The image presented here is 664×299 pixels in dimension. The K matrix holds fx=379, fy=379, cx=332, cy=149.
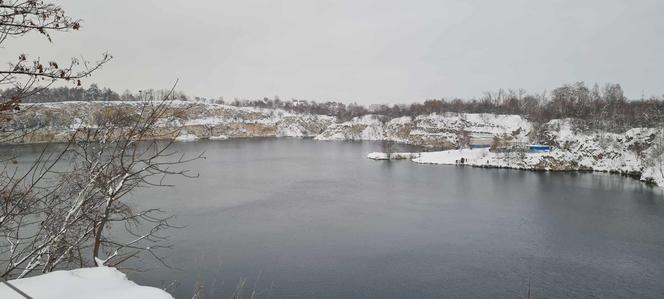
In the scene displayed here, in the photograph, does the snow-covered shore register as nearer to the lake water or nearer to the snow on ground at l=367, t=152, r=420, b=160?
the snow on ground at l=367, t=152, r=420, b=160

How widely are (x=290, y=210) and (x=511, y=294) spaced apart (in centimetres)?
1368

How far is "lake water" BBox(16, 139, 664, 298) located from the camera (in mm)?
13648

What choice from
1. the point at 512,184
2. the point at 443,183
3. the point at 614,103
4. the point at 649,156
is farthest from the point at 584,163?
the point at 614,103

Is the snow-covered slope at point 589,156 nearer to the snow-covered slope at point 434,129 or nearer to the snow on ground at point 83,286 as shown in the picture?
the snow-covered slope at point 434,129

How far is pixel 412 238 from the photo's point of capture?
18.7 m

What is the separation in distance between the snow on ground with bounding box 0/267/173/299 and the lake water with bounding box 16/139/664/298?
286 centimetres

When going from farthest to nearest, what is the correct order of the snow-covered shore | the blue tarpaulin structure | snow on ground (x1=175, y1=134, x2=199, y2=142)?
1. snow on ground (x1=175, y1=134, x2=199, y2=142)
2. the blue tarpaulin structure
3. the snow-covered shore

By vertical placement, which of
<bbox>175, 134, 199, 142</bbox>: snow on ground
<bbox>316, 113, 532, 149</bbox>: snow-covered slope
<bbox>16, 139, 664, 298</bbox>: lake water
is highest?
<bbox>316, 113, 532, 149</bbox>: snow-covered slope

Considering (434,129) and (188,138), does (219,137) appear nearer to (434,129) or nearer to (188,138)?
(188,138)

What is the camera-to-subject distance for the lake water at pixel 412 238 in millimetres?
13648

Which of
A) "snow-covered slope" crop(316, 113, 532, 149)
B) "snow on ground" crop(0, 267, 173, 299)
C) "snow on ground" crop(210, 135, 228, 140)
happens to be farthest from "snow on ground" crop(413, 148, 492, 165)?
"snow on ground" crop(210, 135, 228, 140)

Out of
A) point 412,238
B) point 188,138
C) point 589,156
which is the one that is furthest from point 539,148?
point 188,138

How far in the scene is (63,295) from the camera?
205 cm

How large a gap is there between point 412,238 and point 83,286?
17.7 m
